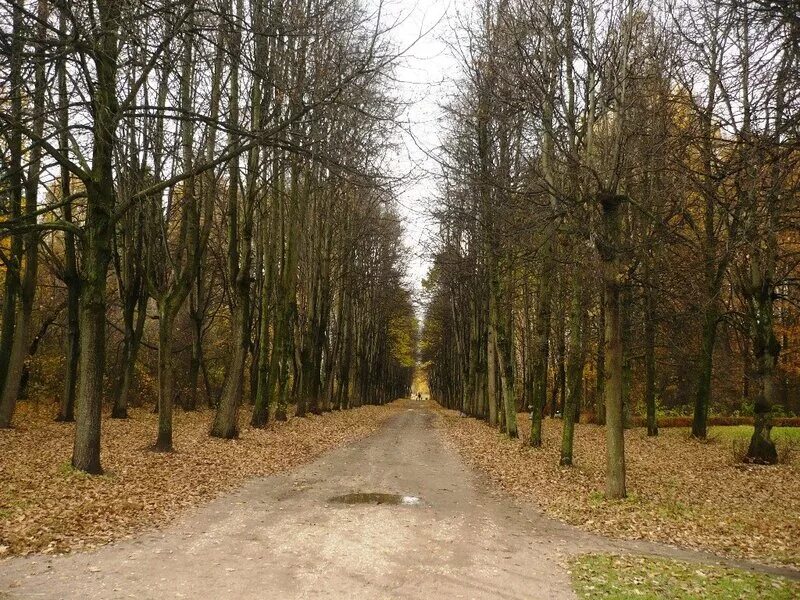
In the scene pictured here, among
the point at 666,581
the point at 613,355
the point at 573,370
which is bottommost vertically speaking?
the point at 666,581

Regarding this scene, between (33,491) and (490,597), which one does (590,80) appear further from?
(33,491)

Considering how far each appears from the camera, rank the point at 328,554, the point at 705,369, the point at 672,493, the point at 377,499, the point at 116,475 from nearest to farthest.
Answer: the point at 328,554, the point at 377,499, the point at 116,475, the point at 672,493, the point at 705,369

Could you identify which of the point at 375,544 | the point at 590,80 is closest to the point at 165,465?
the point at 375,544

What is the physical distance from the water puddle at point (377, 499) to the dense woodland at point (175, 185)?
425 centimetres

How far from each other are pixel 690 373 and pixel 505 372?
11993 mm

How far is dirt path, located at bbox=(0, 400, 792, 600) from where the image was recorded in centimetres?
591

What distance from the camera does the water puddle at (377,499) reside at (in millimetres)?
10398

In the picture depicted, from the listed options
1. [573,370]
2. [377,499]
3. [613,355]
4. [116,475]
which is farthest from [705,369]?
[116,475]

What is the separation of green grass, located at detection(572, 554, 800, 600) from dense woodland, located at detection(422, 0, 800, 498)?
11.8 ft

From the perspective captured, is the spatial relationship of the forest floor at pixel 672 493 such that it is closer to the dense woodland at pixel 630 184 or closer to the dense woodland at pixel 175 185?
the dense woodland at pixel 630 184

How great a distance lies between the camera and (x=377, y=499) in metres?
10.7

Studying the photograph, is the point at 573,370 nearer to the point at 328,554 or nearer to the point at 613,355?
the point at 613,355

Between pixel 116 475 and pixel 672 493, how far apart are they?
32.9 ft

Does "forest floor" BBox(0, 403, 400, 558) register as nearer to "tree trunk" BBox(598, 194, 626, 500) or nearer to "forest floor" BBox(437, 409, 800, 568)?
"forest floor" BBox(437, 409, 800, 568)
